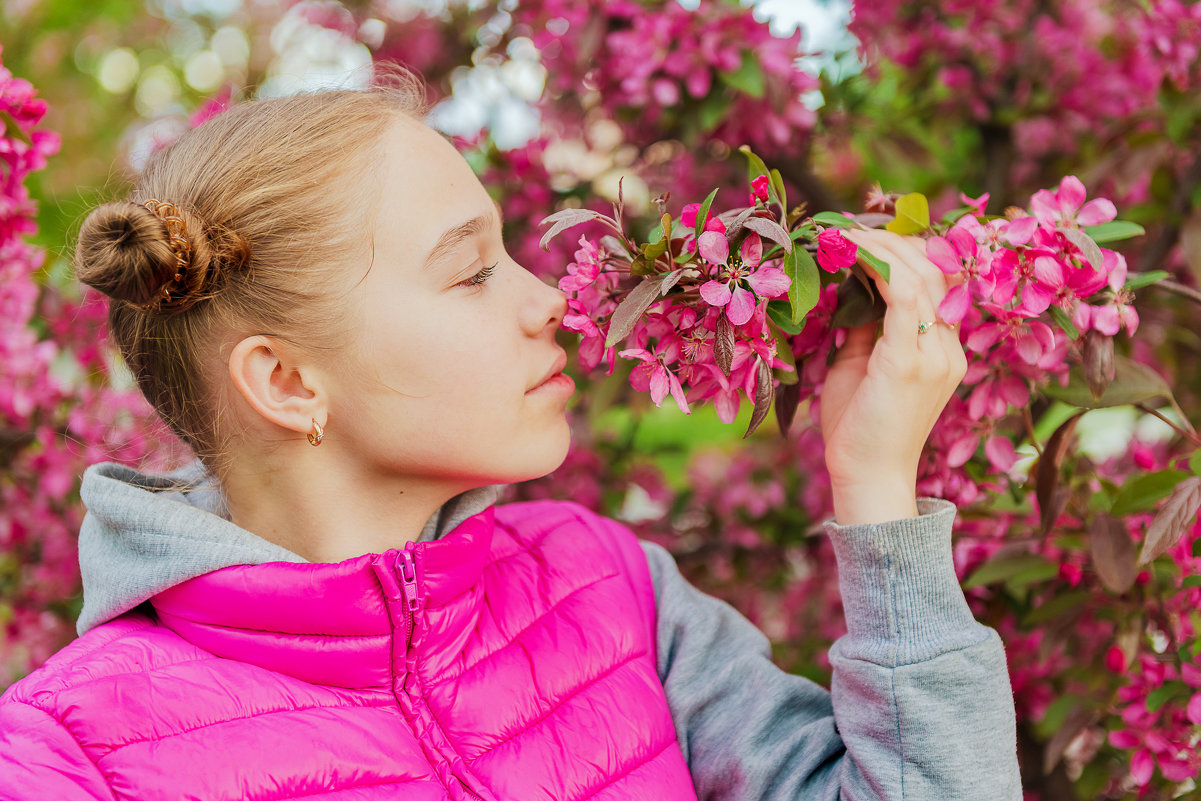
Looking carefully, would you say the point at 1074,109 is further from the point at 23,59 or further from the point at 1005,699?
the point at 23,59

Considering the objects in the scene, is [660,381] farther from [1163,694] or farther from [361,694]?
[1163,694]

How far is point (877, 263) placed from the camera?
0.99m

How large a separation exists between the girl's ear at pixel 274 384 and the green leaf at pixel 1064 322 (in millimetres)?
888

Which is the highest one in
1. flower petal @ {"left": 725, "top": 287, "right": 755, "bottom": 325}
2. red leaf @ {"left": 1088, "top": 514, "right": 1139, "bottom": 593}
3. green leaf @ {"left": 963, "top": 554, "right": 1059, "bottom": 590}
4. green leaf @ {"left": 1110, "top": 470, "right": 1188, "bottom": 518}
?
flower petal @ {"left": 725, "top": 287, "right": 755, "bottom": 325}

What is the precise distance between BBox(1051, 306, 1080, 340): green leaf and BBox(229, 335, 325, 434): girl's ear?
0.89 metres

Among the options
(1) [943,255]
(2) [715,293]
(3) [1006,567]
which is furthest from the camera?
(3) [1006,567]

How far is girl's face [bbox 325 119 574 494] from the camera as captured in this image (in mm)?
1158

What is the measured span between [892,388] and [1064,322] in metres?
0.20

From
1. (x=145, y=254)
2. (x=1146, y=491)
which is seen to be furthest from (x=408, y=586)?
(x=1146, y=491)

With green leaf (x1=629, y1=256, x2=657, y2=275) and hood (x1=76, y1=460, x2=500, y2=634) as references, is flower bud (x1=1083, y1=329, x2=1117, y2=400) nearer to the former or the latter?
green leaf (x1=629, y1=256, x2=657, y2=275)

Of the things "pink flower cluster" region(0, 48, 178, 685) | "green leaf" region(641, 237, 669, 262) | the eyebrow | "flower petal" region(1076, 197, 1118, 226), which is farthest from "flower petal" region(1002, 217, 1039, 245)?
"pink flower cluster" region(0, 48, 178, 685)

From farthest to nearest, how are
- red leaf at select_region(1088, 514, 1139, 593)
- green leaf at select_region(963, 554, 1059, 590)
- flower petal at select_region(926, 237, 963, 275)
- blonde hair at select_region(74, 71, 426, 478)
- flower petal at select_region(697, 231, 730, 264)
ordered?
green leaf at select_region(963, 554, 1059, 590) < red leaf at select_region(1088, 514, 1139, 593) < blonde hair at select_region(74, 71, 426, 478) < flower petal at select_region(926, 237, 963, 275) < flower petal at select_region(697, 231, 730, 264)

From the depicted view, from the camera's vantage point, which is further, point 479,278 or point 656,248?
point 479,278

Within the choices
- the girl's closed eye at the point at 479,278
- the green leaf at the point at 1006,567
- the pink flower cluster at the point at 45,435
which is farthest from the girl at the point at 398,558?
the pink flower cluster at the point at 45,435
